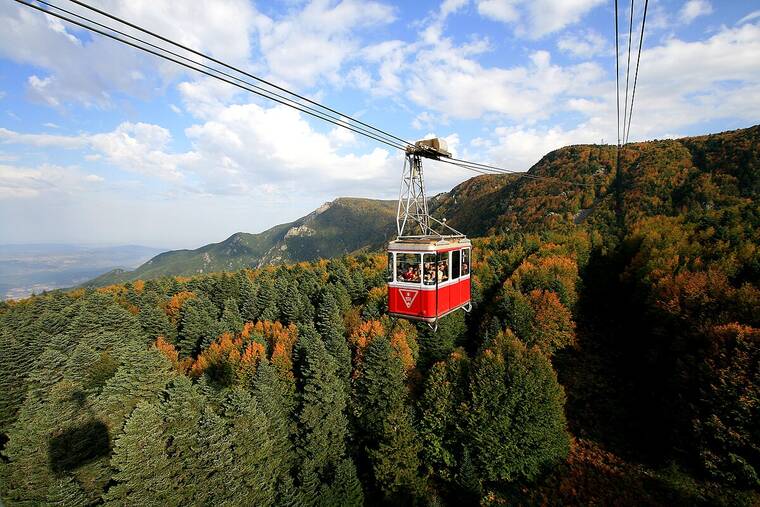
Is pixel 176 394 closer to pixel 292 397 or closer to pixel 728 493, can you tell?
pixel 292 397

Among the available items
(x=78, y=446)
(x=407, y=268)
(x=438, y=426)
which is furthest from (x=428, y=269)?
(x=78, y=446)

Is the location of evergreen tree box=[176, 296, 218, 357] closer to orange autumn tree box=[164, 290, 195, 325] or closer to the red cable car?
Result: orange autumn tree box=[164, 290, 195, 325]

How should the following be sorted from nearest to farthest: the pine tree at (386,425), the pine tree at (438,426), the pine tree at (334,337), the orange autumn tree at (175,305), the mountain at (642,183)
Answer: the pine tree at (386,425), the pine tree at (438,426), the pine tree at (334,337), the orange autumn tree at (175,305), the mountain at (642,183)

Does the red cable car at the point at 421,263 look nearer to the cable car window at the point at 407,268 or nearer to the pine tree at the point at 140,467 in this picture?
the cable car window at the point at 407,268

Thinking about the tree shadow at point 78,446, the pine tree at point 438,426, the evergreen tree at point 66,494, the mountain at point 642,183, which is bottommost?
the pine tree at point 438,426

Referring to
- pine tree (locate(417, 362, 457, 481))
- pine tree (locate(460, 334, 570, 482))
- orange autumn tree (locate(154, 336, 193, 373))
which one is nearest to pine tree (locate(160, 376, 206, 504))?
orange autumn tree (locate(154, 336, 193, 373))

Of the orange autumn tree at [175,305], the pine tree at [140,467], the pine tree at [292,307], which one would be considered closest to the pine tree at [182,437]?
the pine tree at [140,467]

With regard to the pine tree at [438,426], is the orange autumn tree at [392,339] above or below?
above

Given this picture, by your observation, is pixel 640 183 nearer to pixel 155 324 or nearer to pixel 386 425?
pixel 386 425
